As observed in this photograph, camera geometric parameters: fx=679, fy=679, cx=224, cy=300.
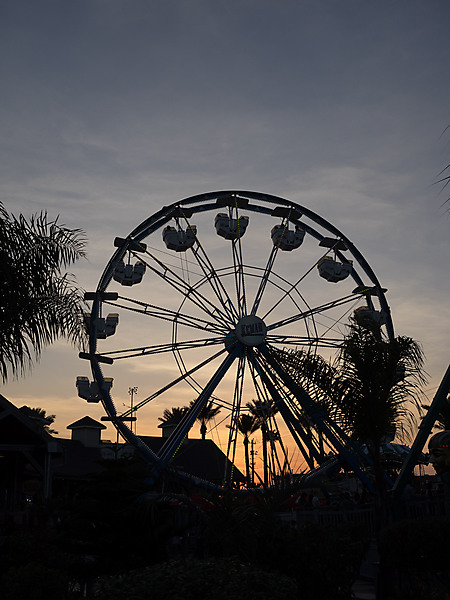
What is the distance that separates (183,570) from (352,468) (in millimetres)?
18635

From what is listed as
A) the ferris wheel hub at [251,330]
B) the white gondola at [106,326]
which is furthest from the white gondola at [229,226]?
the white gondola at [106,326]

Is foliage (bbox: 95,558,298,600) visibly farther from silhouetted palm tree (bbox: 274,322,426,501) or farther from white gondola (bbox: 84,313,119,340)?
white gondola (bbox: 84,313,119,340)

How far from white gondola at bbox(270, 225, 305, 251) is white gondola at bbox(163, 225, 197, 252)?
342cm

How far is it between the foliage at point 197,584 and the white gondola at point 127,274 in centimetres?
1849

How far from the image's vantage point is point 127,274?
79.1 feet

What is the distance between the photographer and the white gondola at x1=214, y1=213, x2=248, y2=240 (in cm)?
2547

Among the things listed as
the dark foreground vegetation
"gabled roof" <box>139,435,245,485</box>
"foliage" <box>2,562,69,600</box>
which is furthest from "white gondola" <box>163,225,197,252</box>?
"foliage" <box>2,562,69,600</box>

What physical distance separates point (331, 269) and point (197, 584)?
2129 centimetres

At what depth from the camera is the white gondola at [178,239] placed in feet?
80.7

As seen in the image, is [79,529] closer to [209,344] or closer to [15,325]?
[15,325]

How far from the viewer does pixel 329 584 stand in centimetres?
803

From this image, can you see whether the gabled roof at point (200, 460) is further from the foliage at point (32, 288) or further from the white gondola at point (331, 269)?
the foliage at point (32, 288)

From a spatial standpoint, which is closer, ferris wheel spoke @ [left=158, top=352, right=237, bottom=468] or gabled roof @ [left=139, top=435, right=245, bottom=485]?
ferris wheel spoke @ [left=158, top=352, right=237, bottom=468]

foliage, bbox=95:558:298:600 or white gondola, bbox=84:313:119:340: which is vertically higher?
white gondola, bbox=84:313:119:340
